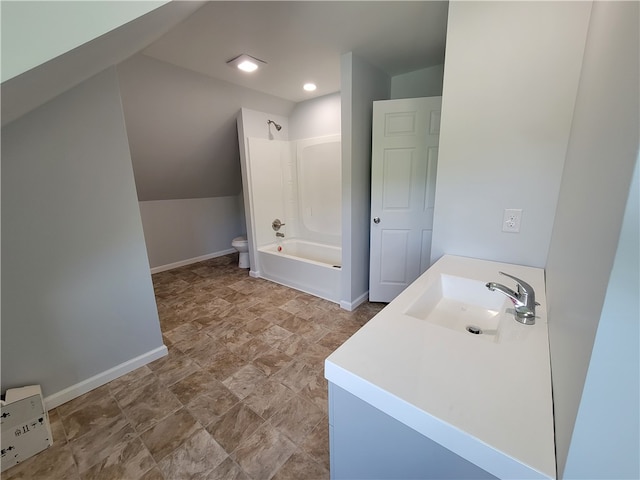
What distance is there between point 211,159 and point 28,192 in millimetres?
2616

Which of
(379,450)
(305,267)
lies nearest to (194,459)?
(379,450)

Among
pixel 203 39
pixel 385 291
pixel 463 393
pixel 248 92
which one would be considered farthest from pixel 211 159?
pixel 463 393

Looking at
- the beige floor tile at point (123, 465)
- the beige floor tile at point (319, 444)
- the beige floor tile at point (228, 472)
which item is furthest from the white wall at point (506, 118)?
the beige floor tile at point (123, 465)

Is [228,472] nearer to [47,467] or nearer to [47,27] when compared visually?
[47,467]

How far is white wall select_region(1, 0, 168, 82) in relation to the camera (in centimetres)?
65

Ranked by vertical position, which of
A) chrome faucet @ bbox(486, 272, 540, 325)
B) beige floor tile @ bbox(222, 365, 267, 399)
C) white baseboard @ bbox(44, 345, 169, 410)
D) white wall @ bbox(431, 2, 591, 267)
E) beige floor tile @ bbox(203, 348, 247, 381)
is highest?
white wall @ bbox(431, 2, 591, 267)

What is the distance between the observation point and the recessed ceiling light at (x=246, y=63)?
2279 millimetres

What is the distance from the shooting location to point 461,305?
130cm

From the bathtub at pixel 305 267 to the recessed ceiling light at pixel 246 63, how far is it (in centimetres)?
207

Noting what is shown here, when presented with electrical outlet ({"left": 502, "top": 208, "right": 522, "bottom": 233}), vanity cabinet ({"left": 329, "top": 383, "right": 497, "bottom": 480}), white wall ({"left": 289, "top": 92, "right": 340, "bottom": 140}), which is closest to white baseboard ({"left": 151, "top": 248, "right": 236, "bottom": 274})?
white wall ({"left": 289, "top": 92, "right": 340, "bottom": 140})

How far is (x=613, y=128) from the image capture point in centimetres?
48

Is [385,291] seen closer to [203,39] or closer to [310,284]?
[310,284]

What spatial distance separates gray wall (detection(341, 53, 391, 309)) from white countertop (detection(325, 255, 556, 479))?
5.70 feet

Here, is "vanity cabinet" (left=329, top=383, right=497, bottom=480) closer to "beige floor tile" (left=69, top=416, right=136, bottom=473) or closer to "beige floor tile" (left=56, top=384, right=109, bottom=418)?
"beige floor tile" (left=69, top=416, right=136, bottom=473)
